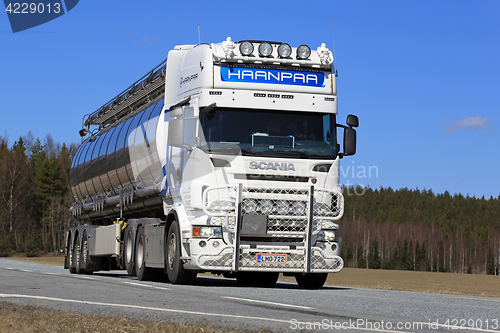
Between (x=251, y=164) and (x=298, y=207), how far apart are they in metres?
1.17

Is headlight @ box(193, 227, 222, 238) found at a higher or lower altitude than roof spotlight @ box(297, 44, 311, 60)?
lower

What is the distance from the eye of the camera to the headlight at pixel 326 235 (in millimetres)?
12312

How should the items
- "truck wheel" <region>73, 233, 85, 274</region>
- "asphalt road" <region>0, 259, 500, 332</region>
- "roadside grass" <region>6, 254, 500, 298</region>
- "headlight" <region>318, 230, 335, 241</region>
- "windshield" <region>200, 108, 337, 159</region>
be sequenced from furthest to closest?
"roadside grass" <region>6, 254, 500, 298</region> < "truck wheel" <region>73, 233, 85, 274</region> < "headlight" <region>318, 230, 335, 241</region> < "windshield" <region>200, 108, 337, 159</region> < "asphalt road" <region>0, 259, 500, 332</region>

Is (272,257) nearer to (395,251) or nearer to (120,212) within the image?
(120,212)

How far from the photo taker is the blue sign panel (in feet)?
41.2

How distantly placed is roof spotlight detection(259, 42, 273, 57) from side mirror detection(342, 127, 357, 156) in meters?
2.12

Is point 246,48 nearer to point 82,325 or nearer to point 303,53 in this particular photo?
point 303,53

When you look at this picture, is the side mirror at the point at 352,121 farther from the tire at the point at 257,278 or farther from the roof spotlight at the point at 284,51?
the tire at the point at 257,278

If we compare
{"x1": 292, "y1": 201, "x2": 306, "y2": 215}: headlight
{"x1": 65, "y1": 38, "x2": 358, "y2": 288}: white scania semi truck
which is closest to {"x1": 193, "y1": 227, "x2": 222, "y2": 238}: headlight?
{"x1": 65, "y1": 38, "x2": 358, "y2": 288}: white scania semi truck

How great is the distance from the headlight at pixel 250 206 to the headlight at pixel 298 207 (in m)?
0.73

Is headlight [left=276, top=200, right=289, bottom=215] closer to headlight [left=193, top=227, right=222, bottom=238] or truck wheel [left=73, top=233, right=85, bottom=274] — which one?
headlight [left=193, top=227, right=222, bottom=238]

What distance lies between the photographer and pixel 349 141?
12.7m

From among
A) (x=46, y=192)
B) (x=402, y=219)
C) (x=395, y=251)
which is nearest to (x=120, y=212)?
(x=46, y=192)

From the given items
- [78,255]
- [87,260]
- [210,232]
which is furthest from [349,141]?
[78,255]
